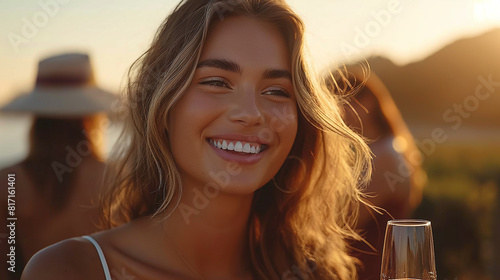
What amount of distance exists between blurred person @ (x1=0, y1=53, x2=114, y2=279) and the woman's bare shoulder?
1.22 meters

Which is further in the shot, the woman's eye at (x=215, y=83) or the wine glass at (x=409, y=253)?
the woman's eye at (x=215, y=83)

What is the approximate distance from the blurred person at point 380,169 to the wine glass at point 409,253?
4.75ft

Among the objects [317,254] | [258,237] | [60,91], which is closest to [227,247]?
[258,237]

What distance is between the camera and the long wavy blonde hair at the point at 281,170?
2.00m

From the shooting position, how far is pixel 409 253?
1427 mm

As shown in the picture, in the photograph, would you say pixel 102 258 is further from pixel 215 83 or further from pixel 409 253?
pixel 409 253

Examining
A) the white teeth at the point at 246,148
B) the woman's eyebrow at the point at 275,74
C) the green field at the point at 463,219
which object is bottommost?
the green field at the point at 463,219

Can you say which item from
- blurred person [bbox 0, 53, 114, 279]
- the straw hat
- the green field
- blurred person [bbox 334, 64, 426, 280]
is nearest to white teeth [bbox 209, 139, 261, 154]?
blurred person [bbox 334, 64, 426, 280]

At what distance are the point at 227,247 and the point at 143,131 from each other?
55 cm

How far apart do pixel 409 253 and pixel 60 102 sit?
8.24 ft

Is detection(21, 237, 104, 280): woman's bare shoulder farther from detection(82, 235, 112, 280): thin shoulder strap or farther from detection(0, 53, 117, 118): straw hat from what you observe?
detection(0, 53, 117, 118): straw hat

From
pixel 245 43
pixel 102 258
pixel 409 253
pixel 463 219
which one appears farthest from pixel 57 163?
pixel 463 219

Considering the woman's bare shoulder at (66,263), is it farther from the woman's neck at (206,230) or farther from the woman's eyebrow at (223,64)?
the woman's eyebrow at (223,64)

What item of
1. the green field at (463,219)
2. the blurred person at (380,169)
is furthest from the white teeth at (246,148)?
the green field at (463,219)
